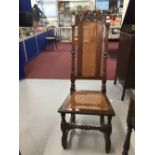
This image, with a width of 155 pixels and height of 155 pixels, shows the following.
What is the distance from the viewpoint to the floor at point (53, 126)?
1829mm

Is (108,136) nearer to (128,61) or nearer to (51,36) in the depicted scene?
(128,61)

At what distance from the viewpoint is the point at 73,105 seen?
173 cm

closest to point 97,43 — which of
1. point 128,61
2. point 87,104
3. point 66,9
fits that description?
point 87,104

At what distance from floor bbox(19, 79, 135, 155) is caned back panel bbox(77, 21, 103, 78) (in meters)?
0.70

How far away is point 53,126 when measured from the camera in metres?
2.22

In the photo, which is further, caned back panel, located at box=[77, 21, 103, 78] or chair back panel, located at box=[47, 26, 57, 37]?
chair back panel, located at box=[47, 26, 57, 37]

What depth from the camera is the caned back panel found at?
1920 mm

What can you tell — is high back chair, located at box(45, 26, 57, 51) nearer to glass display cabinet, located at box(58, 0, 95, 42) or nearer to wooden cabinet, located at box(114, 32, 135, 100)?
glass display cabinet, located at box(58, 0, 95, 42)

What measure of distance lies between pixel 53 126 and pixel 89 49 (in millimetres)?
1040

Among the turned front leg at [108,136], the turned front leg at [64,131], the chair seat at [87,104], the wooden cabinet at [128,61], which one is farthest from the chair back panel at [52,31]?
the turned front leg at [108,136]

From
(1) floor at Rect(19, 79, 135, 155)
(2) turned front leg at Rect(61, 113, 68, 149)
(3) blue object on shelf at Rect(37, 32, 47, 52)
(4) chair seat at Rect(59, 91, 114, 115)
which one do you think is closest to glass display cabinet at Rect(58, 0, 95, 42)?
(3) blue object on shelf at Rect(37, 32, 47, 52)
